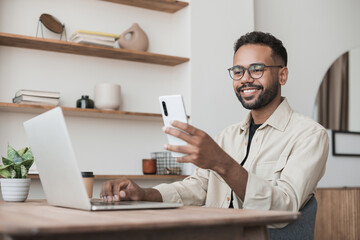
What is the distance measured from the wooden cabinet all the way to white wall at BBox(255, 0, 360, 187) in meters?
0.46

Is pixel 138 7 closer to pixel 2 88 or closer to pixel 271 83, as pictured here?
pixel 2 88

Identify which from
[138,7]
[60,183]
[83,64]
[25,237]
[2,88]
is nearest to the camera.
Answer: [25,237]

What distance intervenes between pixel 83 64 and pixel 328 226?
2.16 metres

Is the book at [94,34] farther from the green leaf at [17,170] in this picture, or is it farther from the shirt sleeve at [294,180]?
the shirt sleeve at [294,180]

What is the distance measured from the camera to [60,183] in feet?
4.72

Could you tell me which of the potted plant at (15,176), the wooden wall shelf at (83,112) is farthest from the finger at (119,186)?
the wooden wall shelf at (83,112)

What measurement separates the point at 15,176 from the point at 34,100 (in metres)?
1.08

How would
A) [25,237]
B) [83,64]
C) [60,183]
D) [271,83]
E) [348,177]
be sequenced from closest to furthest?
[25,237] → [60,183] → [271,83] → [83,64] → [348,177]

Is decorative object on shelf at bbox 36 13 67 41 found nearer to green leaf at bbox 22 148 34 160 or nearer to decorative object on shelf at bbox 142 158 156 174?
decorative object on shelf at bbox 142 158 156 174

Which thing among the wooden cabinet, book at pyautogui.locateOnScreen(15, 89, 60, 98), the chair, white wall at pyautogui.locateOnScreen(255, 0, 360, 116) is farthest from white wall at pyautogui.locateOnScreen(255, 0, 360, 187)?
the chair

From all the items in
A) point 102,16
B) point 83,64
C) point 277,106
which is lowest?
point 277,106

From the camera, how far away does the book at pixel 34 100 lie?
2.94 meters

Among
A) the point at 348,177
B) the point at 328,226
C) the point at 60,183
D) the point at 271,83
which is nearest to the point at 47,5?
the point at 271,83

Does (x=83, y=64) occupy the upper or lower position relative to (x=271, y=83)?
upper
